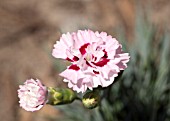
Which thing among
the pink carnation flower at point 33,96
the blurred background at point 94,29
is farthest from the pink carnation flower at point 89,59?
the blurred background at point 94,29

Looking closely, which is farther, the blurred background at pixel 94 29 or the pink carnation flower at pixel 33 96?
the blurred background at pixel 94 29

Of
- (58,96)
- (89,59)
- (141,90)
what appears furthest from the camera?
(141,90)

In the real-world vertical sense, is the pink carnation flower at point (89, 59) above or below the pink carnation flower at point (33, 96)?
above

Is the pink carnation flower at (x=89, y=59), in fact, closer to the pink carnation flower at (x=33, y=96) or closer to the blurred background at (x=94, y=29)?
the pink carnation flower at (x=33, y=96)

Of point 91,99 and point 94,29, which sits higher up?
point 94,29

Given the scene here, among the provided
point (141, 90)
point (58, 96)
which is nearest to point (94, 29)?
point (141, 90)

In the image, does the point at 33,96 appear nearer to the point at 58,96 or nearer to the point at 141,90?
the point at 58,96
